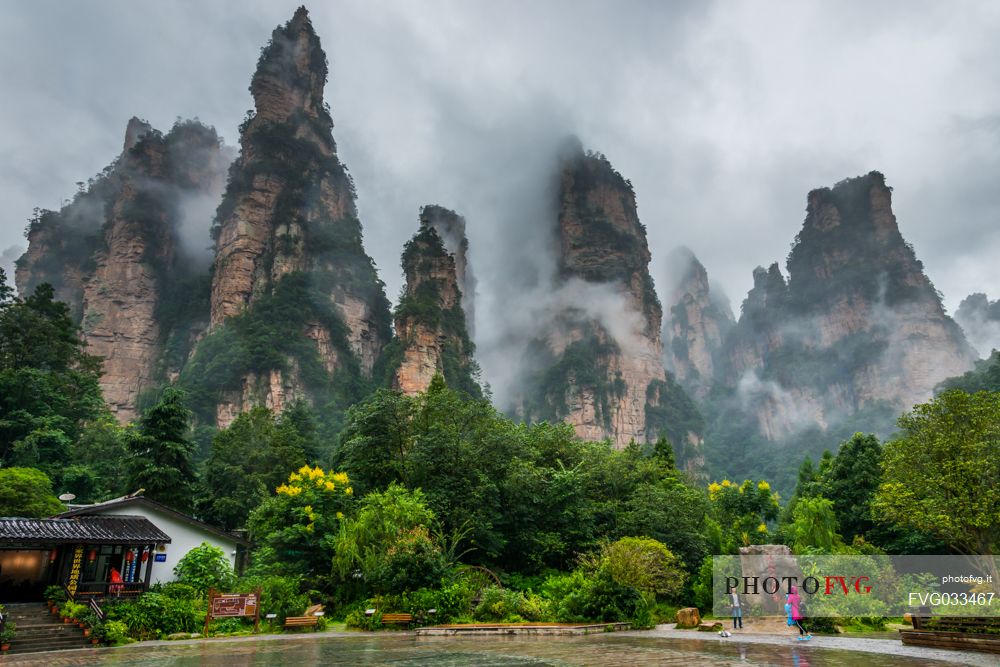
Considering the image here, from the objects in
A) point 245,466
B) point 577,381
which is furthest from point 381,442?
point 577,381

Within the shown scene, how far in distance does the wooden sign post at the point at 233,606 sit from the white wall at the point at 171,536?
549 centimetres

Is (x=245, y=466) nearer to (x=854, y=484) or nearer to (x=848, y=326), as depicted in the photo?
(x=854, y=484)

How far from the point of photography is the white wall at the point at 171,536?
23656 mm

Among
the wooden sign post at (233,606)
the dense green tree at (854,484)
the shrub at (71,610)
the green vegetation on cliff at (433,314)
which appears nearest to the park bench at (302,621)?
the wooden sign post at (233,606)

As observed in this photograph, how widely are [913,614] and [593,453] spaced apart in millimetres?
23214

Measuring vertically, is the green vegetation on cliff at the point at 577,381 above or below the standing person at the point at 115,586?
above

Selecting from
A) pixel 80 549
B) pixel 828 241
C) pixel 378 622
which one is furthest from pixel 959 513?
pixel 828 241

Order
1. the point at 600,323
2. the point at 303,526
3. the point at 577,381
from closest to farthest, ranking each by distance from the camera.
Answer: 1. the point at 303,526
2. the point at 577,381
3. the point at 600,323

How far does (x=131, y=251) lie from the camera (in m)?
89.2

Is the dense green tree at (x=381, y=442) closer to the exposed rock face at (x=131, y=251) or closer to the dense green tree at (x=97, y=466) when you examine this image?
the dense green tree at (x=97, y=466)

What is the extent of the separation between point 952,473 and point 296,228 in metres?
84.1

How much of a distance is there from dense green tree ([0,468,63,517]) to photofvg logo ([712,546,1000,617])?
97.9 ft

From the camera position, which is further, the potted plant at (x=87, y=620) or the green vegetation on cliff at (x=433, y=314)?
the green vegetation on cliff at (x=433, y=314)

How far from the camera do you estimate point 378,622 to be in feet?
62.4
